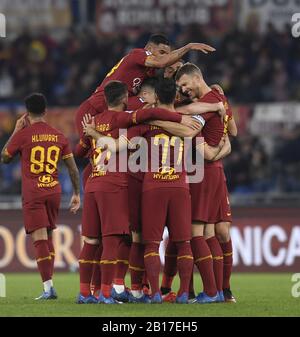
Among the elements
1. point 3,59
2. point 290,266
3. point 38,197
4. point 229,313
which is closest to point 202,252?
point 229,313

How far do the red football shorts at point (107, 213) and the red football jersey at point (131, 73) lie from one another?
125 cm

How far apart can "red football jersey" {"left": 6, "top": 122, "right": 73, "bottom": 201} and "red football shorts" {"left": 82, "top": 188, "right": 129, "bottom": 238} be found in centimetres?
107

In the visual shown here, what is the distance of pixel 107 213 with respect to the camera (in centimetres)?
1114

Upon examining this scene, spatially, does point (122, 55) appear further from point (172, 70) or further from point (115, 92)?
point (115, 92)

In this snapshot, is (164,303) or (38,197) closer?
(164,303)

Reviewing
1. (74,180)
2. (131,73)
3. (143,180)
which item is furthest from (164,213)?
(131,73)

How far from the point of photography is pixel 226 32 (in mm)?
23578

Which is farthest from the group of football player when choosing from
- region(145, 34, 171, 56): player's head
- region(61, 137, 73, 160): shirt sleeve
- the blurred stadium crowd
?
the blurred stadium crowd

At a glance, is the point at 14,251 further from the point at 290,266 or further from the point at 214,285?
the point at 214,285

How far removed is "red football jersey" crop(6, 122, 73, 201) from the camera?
1220 centimetres

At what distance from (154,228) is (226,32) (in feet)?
42.5

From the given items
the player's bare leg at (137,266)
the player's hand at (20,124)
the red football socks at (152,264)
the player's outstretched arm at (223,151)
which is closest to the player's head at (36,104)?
the player's hand at (20,124)

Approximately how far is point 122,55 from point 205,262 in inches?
497

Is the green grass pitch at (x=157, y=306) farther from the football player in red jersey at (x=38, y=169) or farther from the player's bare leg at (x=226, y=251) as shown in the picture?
the football player in red jersey at (x=38, y=169)
